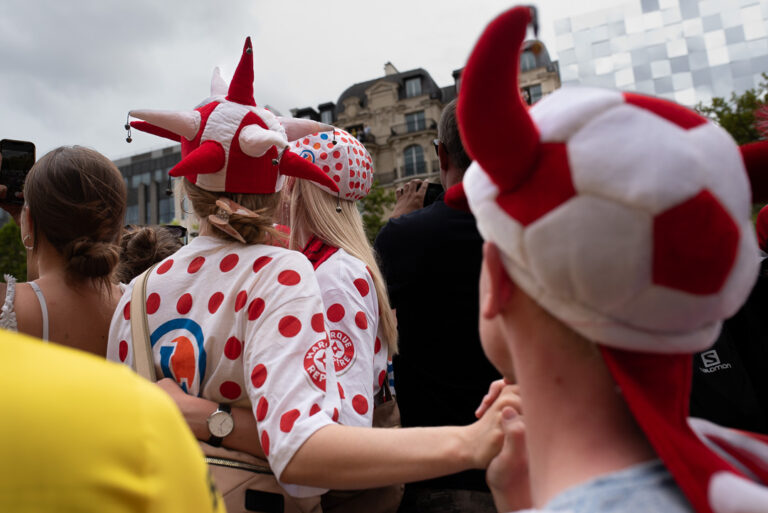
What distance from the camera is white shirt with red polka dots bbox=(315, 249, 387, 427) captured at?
75.7 inches

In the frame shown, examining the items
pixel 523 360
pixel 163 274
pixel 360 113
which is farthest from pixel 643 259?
pixel 360 113

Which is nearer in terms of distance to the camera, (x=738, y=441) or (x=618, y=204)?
(x=618, y=204)

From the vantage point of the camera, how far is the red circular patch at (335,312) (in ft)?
7.09

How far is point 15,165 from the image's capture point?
2547 mm

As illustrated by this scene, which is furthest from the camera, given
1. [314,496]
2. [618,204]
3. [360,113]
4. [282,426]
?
[360,113]

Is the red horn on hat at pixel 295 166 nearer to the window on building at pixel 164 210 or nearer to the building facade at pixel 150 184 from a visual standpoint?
the building facade at pixel 150 184

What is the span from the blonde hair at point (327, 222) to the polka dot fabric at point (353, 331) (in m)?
0.09

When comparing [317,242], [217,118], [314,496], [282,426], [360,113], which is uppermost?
[360,113]

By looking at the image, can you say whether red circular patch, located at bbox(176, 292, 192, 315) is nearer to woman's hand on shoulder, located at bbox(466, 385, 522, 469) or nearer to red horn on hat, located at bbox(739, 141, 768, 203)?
woman's hand on shoulder, located at bbox(466, 385, 522, 469)

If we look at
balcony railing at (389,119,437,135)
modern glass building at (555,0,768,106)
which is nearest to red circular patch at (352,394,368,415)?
modern glass building at (555,0,768,106)

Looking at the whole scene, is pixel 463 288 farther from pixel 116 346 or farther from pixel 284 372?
pixel 116 346

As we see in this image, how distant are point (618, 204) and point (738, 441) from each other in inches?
18.6

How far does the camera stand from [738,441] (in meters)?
0.99

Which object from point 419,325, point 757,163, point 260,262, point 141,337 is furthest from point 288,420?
point 757,163
